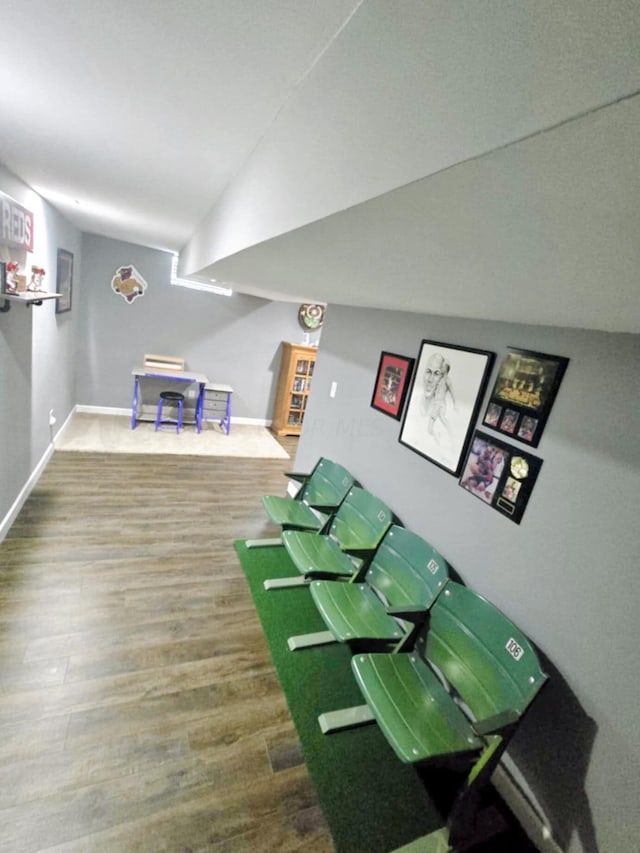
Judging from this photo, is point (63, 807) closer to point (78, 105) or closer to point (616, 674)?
point (616, 674)

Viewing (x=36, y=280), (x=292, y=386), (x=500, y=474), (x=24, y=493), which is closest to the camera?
(x=500, y=474)

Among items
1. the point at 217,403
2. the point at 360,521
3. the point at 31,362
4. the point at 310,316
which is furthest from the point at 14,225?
the point at 310,316

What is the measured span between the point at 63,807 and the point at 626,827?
6.27ft

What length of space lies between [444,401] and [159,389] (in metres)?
4.63

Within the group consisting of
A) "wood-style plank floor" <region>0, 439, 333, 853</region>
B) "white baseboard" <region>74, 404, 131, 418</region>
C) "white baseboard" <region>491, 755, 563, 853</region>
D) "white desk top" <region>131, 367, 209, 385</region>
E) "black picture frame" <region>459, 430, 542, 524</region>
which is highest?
"black picture frame" <region>459, 430, 542, 524</region>

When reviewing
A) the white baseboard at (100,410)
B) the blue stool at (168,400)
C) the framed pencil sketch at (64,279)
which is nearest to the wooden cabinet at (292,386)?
the blue stool at (168,400)

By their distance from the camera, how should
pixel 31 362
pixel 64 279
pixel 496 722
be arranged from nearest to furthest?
pixel 496 722 < pixel 31 362 < pixel 64 279

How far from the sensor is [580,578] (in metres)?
1.42

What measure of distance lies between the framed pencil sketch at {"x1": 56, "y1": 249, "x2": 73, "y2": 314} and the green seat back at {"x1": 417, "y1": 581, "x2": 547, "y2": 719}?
387 centimetres

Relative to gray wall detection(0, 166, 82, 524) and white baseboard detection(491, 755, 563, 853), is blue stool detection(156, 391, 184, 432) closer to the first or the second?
gray wall detection(0, 166, 82, 524)

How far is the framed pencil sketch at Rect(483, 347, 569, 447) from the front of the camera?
157 centimetres

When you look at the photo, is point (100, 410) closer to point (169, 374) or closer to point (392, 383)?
point (169, 374)

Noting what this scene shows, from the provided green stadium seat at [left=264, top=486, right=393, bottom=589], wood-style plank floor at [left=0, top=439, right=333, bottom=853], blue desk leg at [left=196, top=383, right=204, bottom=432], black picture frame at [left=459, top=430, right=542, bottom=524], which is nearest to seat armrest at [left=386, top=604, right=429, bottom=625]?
green stadium seat at [left=264, top=486, right=393, bottom=589]

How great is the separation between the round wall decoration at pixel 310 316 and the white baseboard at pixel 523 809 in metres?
5.53
